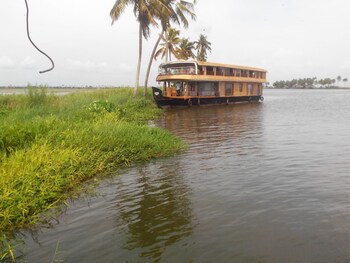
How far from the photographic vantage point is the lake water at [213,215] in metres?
4.04

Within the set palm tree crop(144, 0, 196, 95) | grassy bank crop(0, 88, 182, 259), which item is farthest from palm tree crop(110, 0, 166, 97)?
grassy bank crop(0, 88, 182, 259)

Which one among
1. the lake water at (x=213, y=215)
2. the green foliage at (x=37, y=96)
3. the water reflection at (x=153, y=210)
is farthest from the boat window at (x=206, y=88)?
the water reflection at (x=153, y=210)

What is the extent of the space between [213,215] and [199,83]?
25643 mm

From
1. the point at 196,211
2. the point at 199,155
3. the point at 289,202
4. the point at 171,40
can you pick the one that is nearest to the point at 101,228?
the point at 196,211

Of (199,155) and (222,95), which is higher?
(222,95)

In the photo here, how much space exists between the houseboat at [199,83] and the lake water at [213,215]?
19.4 m

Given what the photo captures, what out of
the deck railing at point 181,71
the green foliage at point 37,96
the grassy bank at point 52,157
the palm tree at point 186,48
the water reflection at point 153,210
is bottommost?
the water reflection at point 153,210

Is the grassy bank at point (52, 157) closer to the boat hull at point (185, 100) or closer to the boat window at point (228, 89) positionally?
the boat hull at point (185, 100)

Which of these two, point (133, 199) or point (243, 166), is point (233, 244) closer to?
point (133, 199)

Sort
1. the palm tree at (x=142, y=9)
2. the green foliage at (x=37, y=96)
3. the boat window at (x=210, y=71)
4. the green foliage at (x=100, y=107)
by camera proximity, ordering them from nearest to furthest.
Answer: the green foliage at (x=100, y=107) → the green foliage at (x=37, y=96) → the palm tree at (x=142, y=9) → the boat window at (x=210, y=71)

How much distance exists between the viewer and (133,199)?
19.7 feet

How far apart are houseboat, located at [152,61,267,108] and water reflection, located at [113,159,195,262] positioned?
20.0m

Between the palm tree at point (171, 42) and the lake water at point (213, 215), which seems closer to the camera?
the lake water at point (213, 215)

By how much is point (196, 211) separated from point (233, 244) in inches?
48.3
